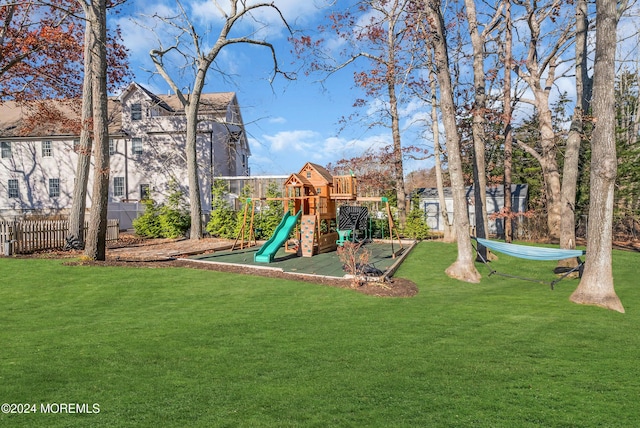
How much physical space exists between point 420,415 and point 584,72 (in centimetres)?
1388

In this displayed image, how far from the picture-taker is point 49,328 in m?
5.67

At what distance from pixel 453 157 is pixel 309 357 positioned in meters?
7.81

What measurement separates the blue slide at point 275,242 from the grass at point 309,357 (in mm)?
3499

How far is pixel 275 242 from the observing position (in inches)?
507

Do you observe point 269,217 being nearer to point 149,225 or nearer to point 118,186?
point 149,225

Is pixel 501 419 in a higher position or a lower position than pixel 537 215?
lower

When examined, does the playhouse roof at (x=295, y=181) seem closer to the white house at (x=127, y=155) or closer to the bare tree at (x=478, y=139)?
the bare tree at (x=478, y=139)

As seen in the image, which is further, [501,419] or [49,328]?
[49,328]

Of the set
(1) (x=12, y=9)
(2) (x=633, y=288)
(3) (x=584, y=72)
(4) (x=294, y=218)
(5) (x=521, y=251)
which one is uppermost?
(1) (x=12, y=9)

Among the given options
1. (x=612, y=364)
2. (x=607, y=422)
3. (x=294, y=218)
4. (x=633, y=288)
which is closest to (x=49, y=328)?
(x=607, y=422)

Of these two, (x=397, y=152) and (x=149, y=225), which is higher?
(x=397, y=152)

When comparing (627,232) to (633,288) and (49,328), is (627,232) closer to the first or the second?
(633,288)

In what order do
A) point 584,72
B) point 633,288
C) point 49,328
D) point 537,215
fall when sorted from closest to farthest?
point 49,328 < point 633,288 < point 584,72 < point 537,215

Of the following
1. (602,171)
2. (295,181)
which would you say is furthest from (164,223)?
(602,171)
